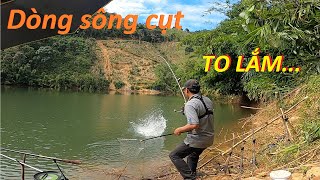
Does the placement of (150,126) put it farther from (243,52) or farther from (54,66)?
(54,66)

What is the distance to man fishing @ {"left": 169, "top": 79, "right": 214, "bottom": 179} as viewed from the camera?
3.99 meters

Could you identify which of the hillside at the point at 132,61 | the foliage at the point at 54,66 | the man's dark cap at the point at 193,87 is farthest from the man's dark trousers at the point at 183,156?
the hillside at the point at 132,61

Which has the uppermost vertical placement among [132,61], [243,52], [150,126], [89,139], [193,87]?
[132,61]

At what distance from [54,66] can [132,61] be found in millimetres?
14763

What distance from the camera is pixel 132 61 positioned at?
6644 cm

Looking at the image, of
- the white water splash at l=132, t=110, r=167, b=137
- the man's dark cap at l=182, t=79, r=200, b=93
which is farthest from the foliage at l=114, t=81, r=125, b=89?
the man's dark cap at l=182, t=79, r=200, b=93

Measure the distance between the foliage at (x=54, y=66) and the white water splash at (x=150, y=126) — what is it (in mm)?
27481

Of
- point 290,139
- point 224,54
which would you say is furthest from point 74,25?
point 224,54

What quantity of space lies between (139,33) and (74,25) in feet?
259

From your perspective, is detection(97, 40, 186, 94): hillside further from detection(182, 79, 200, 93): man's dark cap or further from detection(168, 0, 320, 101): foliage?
detection(182, 79, 200, 93): man's dark cap

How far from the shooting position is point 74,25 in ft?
2.82

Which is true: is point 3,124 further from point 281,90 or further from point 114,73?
point 114,73

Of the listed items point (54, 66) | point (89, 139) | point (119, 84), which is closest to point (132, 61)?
point (119, 84)

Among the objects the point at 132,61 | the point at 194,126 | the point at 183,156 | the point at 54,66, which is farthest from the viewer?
the point at 132,61
